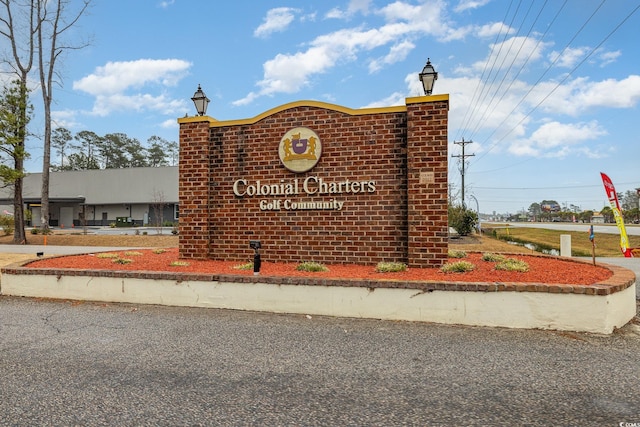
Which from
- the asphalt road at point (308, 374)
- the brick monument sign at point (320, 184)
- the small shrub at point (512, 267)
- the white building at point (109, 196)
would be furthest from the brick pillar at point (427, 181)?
the white building at point (109, 196)

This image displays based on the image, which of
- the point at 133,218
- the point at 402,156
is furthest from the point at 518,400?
the point at 133,218

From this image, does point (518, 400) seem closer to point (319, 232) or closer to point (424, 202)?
point (424, 202)

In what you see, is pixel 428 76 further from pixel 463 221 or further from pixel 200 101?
pixel 463 221

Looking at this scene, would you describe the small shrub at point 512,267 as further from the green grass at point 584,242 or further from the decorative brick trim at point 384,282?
the green grass at point 584,242

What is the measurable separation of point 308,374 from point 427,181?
4.62 meters

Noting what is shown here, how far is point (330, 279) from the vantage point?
5805mm

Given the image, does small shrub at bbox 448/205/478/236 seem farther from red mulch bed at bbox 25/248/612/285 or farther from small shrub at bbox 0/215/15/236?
small shrub at bbox 0/215/15/236

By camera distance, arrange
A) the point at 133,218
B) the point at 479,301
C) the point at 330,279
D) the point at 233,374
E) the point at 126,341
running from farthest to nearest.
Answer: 1. the point at 133,218
2. the point at 330,279
3. the point at 479,301
4. the point at 126,341
5. the point at 233,374

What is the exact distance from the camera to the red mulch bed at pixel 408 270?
5.89 metres

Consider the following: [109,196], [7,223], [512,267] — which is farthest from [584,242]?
[109,196]

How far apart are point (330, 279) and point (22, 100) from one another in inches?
1067

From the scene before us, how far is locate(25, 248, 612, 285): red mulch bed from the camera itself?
5895 millimetres

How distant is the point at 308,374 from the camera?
3566 mm

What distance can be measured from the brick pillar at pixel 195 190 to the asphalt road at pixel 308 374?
333 cm
